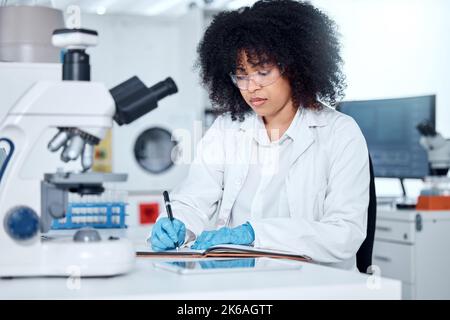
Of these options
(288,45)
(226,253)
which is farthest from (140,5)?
(226,253)

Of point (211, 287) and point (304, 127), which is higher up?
point (304, 127)

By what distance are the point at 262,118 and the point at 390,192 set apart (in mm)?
2774

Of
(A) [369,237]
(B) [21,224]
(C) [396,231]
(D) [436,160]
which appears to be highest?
(D) [436,160]

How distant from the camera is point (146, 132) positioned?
551 centimetres

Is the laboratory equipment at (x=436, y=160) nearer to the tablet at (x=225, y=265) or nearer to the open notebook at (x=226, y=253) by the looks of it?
the open notebook at (x=226, y=253)

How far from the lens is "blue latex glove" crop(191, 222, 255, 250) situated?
1622 mm

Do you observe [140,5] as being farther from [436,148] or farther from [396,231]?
[396,231]

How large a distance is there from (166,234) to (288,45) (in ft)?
2.21

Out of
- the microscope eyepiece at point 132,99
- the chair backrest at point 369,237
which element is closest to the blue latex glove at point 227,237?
the chair backrest at point 369,237

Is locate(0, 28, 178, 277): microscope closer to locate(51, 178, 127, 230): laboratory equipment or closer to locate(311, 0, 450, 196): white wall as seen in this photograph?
locate(51, 178, 127, 230): laboratory equipment

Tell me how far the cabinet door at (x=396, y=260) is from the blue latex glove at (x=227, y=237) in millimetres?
1664

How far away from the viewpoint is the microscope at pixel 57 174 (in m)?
1.15

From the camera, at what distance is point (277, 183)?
198 cm

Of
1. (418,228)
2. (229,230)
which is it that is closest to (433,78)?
(418,228)
